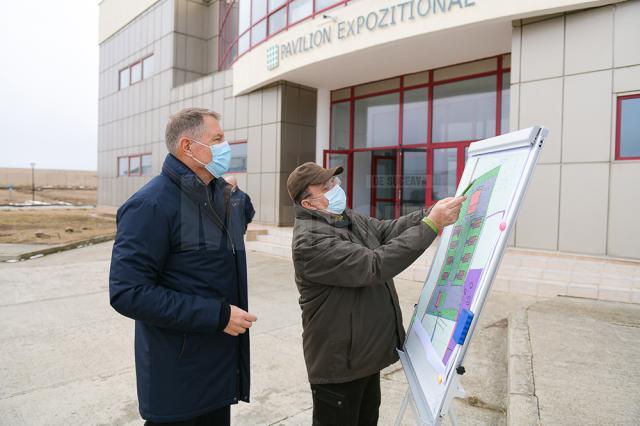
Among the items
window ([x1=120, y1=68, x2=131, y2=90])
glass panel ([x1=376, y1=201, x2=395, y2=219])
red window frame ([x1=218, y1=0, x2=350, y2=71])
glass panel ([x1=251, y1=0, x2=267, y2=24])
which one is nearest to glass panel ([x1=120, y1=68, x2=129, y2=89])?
window ([x1=120, y1=68, x2=131, y2=90])

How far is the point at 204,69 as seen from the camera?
839 inches

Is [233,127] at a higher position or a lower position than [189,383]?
higher

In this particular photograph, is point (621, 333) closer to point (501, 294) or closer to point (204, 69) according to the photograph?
point (501, 294)

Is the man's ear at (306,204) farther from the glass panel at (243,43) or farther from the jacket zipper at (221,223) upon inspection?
the glass panel at (243,43)

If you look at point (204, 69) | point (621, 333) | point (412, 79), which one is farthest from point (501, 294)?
point (204, 69)

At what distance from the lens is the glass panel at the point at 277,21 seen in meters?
13.2

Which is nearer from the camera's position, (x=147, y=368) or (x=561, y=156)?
(x=147, y=368)

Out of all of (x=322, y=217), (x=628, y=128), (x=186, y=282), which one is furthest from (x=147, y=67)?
(x=186, y=282)

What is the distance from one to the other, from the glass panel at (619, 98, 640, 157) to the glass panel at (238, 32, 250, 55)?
11.1 m

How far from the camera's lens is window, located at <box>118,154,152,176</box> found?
22.2 metres

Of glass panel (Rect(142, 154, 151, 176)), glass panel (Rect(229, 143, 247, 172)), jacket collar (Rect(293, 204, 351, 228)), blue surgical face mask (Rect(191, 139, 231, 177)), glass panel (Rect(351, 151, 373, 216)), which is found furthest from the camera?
glass panel (Rect(142, 154, 151, 176))

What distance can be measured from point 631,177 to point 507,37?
3948 millimetres

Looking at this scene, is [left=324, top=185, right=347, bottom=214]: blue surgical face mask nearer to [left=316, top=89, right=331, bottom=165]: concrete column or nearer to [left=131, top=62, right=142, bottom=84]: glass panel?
[left=316, top=89, right=331, bottom=165]: concrete column

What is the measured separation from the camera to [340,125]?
14.8 meters
